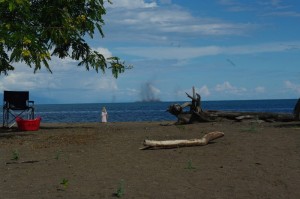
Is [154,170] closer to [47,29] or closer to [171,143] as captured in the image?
[171,143]

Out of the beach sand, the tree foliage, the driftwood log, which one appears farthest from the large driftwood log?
the driftwood log

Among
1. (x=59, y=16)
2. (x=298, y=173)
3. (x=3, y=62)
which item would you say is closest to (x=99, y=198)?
(x=298, y=173)

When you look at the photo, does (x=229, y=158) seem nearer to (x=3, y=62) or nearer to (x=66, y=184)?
(x=66, y=184)

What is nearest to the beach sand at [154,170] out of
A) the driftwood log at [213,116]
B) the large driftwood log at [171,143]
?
the large driftwood log at [171,143]

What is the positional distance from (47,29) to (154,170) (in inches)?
405

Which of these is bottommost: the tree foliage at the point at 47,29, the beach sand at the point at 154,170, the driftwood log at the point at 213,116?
the beach sand at the point at 154,170

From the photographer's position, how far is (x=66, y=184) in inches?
371

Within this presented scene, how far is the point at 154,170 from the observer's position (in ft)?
35.9

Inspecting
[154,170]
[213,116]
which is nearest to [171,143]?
[154,170]

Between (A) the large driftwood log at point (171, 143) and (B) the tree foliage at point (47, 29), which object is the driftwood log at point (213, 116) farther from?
(A) the large driftwood log at point (171, 143)

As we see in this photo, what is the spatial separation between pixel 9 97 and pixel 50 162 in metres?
13.0

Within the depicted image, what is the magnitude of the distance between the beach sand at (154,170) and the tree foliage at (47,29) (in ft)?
10.9

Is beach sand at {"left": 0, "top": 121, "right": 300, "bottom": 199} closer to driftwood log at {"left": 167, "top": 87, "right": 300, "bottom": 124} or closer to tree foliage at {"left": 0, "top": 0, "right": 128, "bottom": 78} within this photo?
tree foliage at {"left": 0, "top": 0, "right": 128, "bottom": 78}

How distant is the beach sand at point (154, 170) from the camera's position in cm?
894
